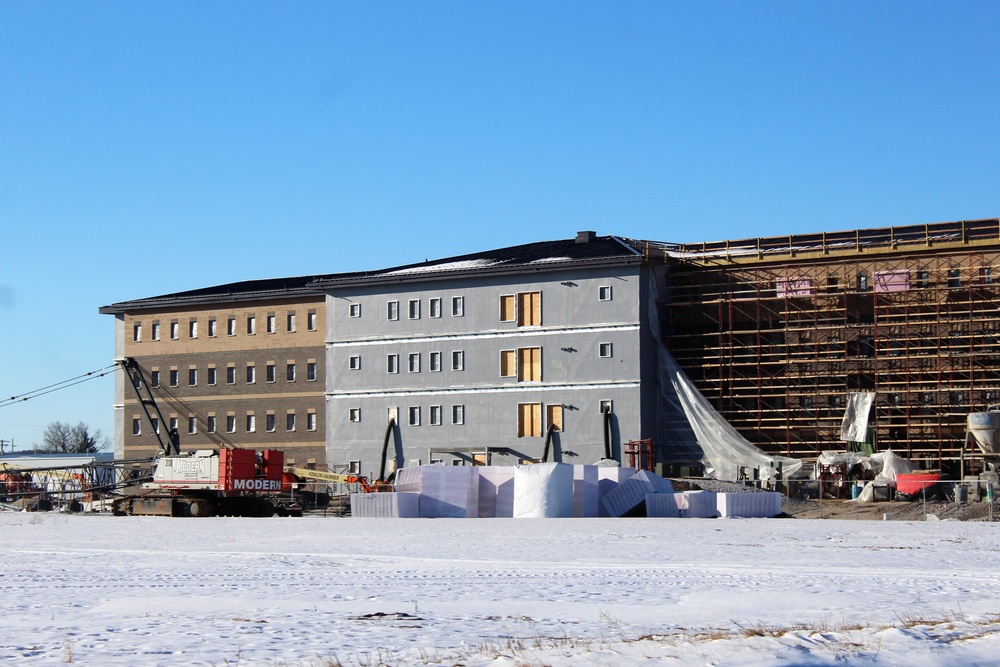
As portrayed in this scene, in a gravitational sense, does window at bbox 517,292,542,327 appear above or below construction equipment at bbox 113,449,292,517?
above

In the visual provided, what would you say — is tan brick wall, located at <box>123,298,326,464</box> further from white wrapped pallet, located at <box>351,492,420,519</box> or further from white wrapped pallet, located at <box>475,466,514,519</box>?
white wrapped pallet, located at <box>475,466,514,519</box>

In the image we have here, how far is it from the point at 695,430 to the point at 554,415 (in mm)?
7944

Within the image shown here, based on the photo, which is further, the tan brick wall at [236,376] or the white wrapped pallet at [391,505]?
the tan brick wall at [236,376]

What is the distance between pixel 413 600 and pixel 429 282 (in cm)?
5636

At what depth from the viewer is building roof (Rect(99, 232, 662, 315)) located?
70438mm

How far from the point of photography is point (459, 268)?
242ft

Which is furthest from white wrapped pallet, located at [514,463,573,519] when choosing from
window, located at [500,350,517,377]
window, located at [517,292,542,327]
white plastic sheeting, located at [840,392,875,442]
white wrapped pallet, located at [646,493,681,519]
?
window, located at [517,292,542,327]

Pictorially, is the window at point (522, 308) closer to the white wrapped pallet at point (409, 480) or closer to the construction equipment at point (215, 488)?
the construction equipment at point (215, 488)

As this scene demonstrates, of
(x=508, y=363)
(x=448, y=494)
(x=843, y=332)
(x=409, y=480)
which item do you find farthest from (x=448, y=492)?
(x=843, y=332)

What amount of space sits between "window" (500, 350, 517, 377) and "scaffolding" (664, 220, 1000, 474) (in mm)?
8333

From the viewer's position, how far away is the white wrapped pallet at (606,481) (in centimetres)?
4891

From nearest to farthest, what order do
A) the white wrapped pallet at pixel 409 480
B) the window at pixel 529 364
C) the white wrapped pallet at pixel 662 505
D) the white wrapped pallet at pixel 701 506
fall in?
the white wrapped pallet at pixel 701 506
the white wrapped pallet at pixel 662 505
the white wrapped pallet at pixel 409 480
the window at pixel 529 364

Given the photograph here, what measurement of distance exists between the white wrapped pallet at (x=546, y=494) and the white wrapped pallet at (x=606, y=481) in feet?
5.53

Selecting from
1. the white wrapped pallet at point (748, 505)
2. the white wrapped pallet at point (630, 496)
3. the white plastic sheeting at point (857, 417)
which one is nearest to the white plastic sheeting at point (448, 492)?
the white wrapped pallet at point (630, 496)
